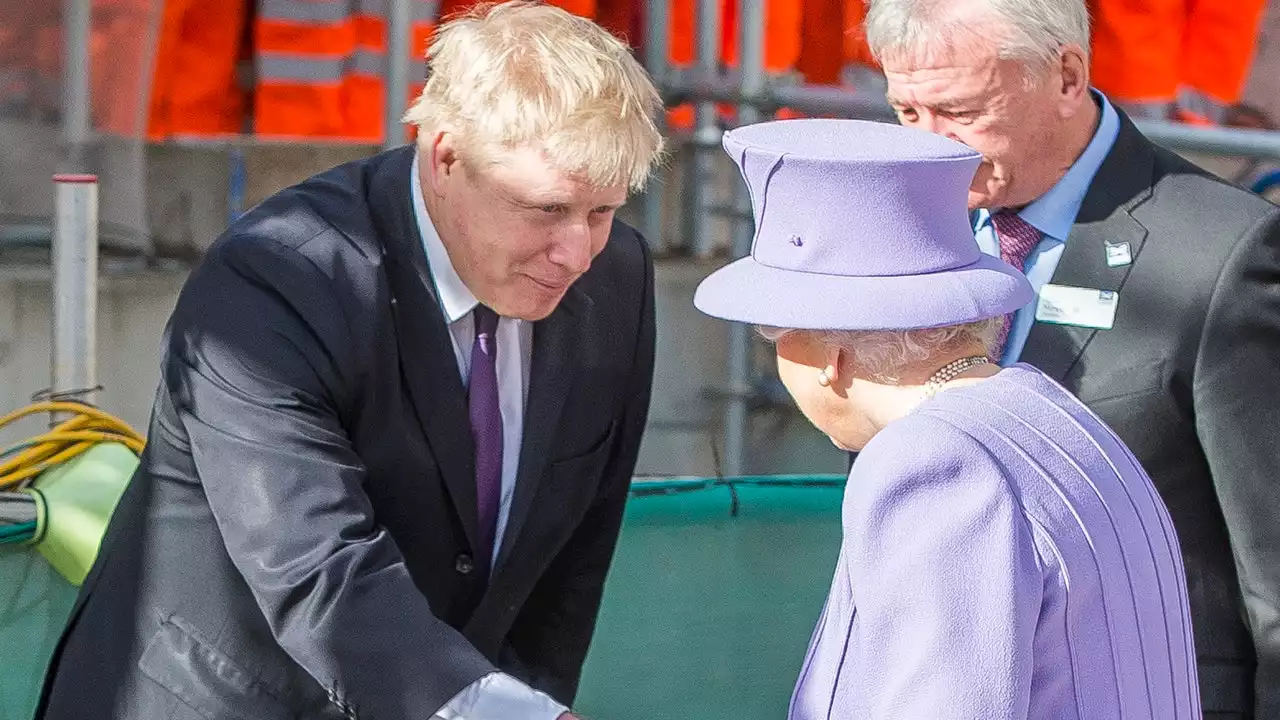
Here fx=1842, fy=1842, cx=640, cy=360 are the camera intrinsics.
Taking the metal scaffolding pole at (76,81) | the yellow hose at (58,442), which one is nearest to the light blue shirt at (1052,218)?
the yellow hose at (58,442)

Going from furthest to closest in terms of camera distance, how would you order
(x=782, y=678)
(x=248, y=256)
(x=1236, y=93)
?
1. (x=1236, y=93)
2. (x=782, y=678)
3. (x=248, y=256)

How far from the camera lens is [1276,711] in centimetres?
238

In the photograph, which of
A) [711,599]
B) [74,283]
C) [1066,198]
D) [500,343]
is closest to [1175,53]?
[711,599]

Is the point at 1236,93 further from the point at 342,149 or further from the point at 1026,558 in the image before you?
the point at 1026,558

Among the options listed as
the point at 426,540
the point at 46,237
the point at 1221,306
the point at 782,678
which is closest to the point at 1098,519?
the point at 1221,306

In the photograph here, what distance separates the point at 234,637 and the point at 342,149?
4192mm

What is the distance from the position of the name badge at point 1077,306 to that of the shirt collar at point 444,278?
781 millimetres

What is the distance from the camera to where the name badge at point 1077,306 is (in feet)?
8.16

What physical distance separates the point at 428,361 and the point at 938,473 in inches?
34.2

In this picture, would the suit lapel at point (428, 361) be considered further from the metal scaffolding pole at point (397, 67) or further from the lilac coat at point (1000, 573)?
the metal scaffolding pole at point (397, 67)

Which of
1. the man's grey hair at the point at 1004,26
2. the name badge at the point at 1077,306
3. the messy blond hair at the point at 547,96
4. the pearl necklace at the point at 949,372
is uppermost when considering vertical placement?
the man's grey hair at the point at 1004,26

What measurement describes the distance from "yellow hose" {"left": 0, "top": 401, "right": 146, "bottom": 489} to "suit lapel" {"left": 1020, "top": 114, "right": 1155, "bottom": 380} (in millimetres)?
1521

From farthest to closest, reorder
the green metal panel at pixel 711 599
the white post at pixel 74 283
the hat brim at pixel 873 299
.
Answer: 1. the green metal panel at pixel 711 599
2. the white post at pixel 74 283
3. the hat brim at pixel 873 299

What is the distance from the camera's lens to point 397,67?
17.7 feet
